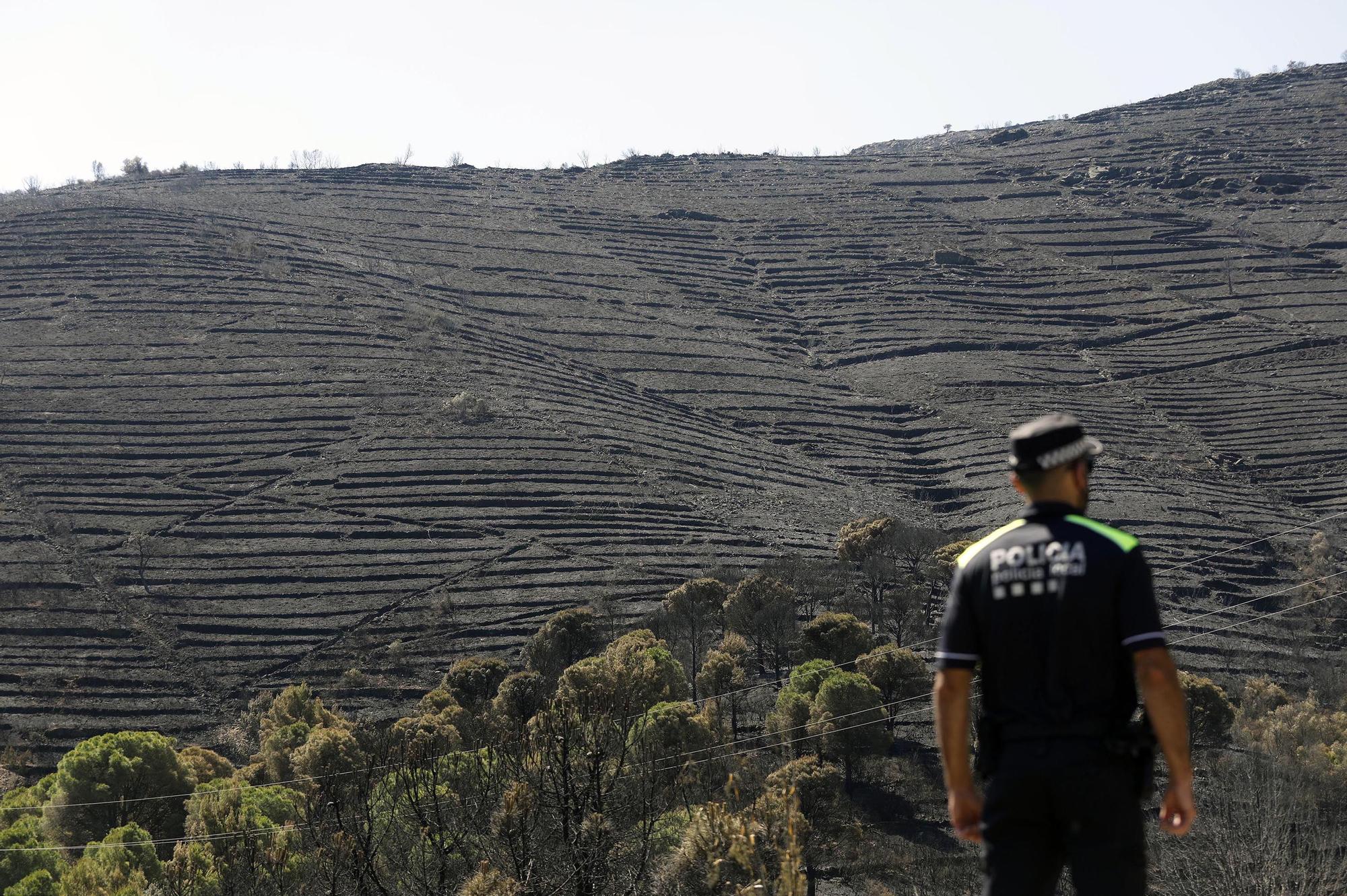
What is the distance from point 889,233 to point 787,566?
70300 mm

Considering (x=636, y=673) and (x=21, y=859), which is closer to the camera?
(x=21, y=859)

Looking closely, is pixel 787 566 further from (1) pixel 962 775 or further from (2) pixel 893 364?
(1) pixel 962 775

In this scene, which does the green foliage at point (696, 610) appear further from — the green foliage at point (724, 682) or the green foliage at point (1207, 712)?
the green foliage at point (1207, 712)

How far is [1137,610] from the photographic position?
3.54 metres

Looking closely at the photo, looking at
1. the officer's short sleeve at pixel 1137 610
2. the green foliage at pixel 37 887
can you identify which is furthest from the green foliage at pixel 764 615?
the officer's short sleeve at pixel 1137 610

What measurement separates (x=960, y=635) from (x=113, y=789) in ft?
102

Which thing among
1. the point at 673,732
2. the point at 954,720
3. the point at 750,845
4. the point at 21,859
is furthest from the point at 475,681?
the point at 954,720

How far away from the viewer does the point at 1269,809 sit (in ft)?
72.2

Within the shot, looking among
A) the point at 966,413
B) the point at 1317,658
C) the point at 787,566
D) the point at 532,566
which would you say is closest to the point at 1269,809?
the point at 1317,658

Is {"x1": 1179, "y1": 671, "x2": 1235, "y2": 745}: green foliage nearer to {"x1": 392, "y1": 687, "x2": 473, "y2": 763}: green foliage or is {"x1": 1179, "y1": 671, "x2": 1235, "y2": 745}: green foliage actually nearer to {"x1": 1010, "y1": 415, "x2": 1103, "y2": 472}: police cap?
{"x1": 392, "y1": 687, "x2": 473, "y2": 763}: green foliage

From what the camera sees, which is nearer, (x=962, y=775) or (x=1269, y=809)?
(x=962, y=775)

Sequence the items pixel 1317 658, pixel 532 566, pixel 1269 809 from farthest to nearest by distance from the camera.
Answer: pixel 532 566 < pixel 1317 658 < pixel 1269 809

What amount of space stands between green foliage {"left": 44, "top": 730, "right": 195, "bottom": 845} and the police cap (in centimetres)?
3015

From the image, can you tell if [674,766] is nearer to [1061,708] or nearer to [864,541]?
[1061,708]
